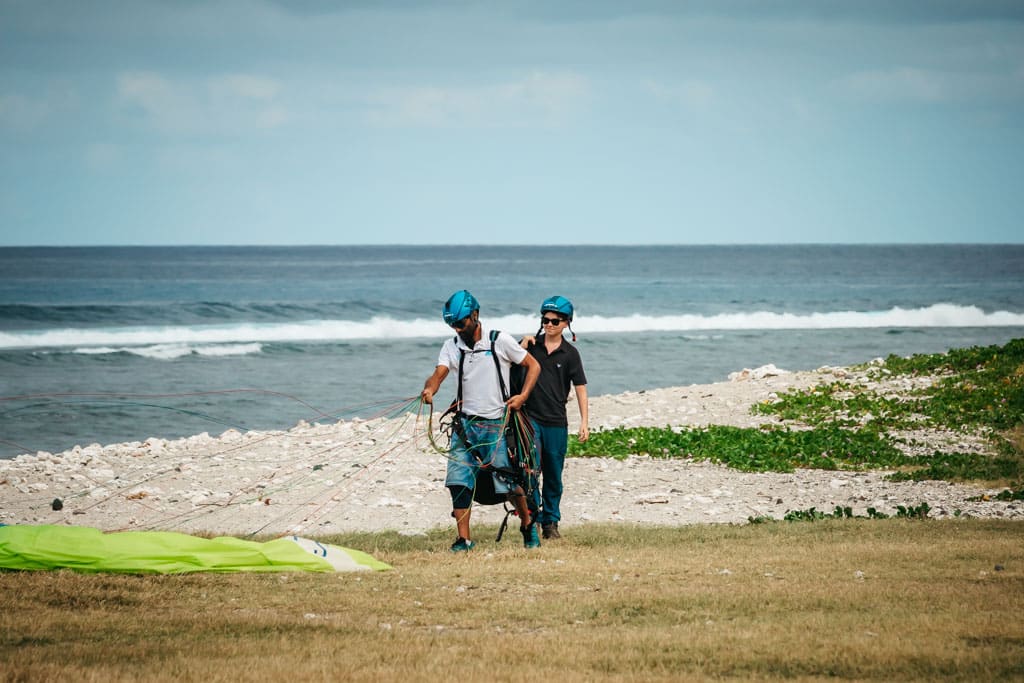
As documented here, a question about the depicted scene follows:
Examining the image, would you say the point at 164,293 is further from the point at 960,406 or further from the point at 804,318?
the point at 960,406

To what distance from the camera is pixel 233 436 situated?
1753 centimetres

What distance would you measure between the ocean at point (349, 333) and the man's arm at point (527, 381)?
1.91m

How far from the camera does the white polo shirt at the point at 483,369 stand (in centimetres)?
820

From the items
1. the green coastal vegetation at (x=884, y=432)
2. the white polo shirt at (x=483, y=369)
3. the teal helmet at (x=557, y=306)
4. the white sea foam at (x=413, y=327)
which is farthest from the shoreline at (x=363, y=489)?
the white sea foam at (x=413, y=327)

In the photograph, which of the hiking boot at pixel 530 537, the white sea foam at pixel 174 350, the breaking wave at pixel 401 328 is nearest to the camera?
the hiking boot at pixel 530 537

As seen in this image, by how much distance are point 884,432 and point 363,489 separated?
705 cm

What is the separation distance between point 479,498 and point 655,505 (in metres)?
3.50

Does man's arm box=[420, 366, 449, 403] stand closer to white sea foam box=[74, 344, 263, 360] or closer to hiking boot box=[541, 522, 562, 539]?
hiking boot box=[541, 522, 562, 539]

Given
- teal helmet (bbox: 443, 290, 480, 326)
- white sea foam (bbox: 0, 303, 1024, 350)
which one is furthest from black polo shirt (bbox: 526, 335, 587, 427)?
white sea foam (bbox: 0, 303, 1024, 350)

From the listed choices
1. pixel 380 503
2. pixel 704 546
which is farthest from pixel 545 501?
pixel 380 503

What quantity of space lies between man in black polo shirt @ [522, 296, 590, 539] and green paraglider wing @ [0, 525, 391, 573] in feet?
5.83

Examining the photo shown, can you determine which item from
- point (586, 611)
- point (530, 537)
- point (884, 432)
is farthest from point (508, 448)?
point (884, 432)

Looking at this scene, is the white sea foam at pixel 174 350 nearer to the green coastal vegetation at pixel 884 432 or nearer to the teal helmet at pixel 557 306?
the green coastal vegetation at pixel 884 432

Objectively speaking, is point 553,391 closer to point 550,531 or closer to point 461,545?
point 550,531
